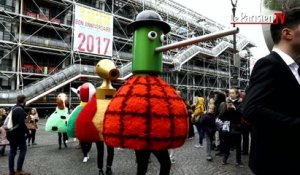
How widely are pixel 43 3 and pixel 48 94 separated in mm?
7414

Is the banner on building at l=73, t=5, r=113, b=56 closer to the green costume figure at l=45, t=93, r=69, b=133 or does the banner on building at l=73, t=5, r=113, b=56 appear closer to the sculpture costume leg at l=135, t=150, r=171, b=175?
the green costume figure at l=45, t=93, r=69, b=133

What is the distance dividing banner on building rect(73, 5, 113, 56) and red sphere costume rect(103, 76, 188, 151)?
73.4ft

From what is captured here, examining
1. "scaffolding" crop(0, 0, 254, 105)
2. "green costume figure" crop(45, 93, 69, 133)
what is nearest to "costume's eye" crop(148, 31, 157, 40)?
"green costume figure" crop(45, 93, 69, 133)

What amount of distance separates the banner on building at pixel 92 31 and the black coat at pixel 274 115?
23.9 meters

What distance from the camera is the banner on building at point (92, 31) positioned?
984 inches

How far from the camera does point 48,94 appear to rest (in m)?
22.9

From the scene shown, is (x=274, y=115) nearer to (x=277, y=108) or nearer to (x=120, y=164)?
(x=277, y=108)

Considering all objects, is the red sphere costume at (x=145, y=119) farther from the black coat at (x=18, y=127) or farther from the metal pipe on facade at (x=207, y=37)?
the black coat at (x=18, y=127)

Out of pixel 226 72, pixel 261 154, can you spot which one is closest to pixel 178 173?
pixel 261 154

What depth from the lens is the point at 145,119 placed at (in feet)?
9.91

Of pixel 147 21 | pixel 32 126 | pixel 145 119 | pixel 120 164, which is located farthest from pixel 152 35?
pixel 32 126

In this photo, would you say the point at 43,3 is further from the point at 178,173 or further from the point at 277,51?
the point at 277,51

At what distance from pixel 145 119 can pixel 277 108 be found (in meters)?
1.48

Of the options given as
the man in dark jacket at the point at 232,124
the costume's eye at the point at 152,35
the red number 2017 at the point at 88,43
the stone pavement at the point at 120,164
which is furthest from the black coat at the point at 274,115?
the red number 2017 at the point at 88,43
